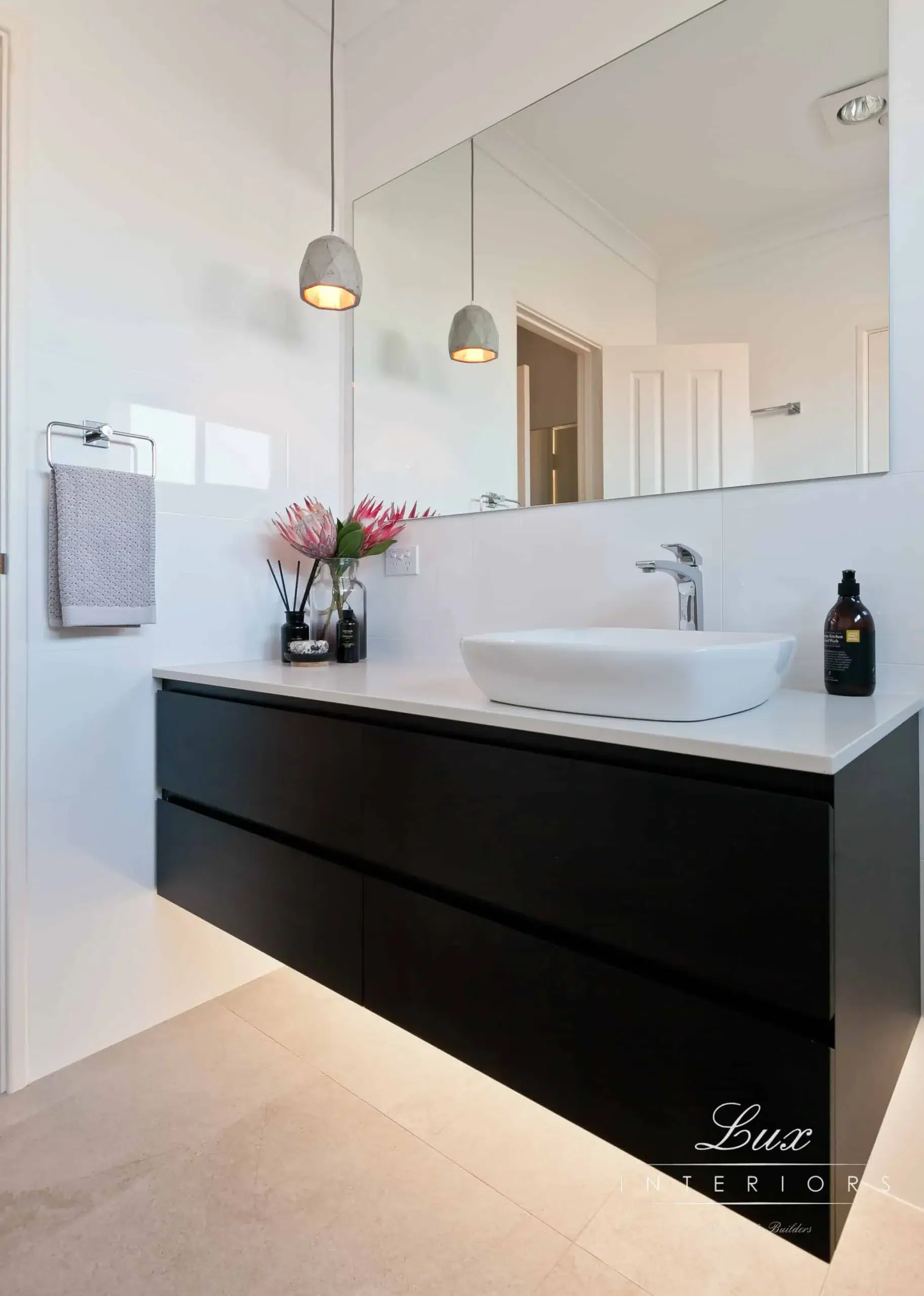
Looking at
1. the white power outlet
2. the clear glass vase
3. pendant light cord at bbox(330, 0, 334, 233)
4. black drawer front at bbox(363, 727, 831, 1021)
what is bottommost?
black drawer front at bbox(363, 727, 831, 1021)

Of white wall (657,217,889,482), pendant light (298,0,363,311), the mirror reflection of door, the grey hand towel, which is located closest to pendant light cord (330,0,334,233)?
pendant light (298,0,363,311)

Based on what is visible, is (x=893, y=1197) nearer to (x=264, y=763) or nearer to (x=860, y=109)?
(x=264, y=763)

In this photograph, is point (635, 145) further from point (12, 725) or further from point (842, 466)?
point (12, 725)

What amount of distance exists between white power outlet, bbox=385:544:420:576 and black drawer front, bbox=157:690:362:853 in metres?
0.64

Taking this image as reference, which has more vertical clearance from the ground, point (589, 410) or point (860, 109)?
point (860, 109)

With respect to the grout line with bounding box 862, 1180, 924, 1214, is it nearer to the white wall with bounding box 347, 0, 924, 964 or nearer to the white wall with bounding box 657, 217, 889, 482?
the white wall with bounding box 347, 0, 924, 964

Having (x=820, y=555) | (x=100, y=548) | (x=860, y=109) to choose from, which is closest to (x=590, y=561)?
(x=820, y=555)

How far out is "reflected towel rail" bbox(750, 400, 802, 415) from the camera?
1.33 m

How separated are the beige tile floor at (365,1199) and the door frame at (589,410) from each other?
1210mm

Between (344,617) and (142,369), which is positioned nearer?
(142,369)

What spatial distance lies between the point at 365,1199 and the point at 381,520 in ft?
4.81

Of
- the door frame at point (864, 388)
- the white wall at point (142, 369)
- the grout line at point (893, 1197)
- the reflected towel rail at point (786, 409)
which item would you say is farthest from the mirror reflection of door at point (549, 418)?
the grout line at point (893, 1197)

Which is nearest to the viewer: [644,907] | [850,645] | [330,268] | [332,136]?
[644,907]

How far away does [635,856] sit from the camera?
918 mm
